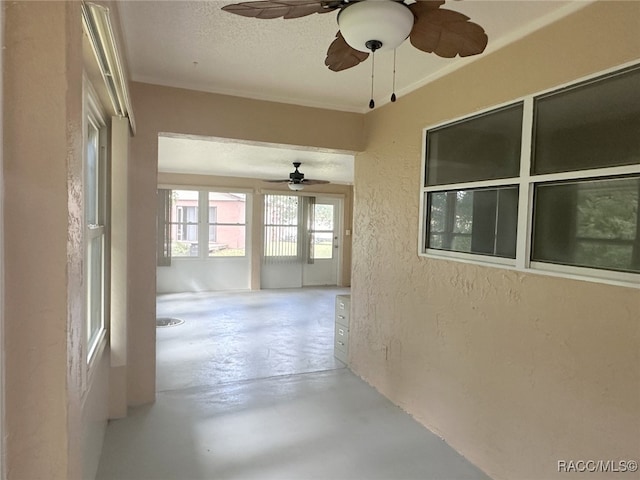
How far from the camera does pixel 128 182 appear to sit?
252cm

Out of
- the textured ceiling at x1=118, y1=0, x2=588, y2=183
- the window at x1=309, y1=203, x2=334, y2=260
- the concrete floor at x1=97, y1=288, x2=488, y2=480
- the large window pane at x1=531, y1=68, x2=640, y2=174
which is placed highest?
the textured ceiling at x1=118, y1=0, x2=588, y2=183

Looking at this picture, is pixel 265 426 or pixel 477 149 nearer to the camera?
pixel 477 149

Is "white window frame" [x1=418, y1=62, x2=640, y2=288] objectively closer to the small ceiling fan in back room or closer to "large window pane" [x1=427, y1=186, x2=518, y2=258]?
"large window pane" [x1=427, y1=186, x2=518, y2=258]

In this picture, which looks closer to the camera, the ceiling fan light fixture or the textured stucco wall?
the textured stucco wall

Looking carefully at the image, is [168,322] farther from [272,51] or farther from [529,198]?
[529,198]

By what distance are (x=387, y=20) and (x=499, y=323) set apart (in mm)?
1599

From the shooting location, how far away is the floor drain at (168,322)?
16.2 feet

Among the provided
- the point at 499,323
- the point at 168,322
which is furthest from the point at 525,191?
the point at 168,322

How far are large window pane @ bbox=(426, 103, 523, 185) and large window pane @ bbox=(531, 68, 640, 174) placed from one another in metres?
0.15

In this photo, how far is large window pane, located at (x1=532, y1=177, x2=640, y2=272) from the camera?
5.02 feet

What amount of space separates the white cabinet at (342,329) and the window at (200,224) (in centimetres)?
431

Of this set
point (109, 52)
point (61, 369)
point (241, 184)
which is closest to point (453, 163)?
point (109, 52)

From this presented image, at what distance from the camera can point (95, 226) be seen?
2074 mm

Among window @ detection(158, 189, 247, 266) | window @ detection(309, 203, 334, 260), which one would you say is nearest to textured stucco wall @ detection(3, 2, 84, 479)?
window @ detection(158, 189, 247, 266)
